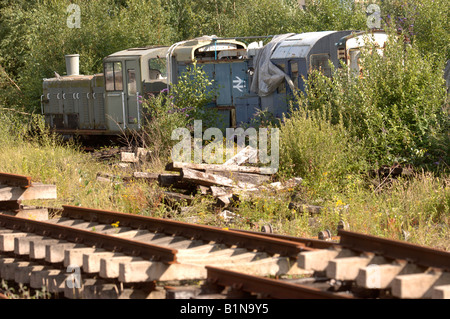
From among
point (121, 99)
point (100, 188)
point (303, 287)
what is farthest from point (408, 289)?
point (121, 99)

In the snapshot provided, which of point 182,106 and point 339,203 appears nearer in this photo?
point 339,203

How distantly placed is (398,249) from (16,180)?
5.87 meters

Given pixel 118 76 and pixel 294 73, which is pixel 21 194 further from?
pixel 118 76

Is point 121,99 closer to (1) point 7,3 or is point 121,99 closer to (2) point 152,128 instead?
(2) point 152,128

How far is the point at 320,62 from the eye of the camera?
14664mm

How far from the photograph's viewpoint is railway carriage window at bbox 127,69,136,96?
1728 centimetres

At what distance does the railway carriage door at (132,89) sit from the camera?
17.1 meters

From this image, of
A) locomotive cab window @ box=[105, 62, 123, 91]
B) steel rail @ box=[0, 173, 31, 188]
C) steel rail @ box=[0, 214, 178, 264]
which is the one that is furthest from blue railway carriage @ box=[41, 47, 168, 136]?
steel rail @ box=[0, 214, 178, 264]

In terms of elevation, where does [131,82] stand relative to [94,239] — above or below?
above

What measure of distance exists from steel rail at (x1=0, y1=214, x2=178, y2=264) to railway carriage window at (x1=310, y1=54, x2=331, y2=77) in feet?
28.6

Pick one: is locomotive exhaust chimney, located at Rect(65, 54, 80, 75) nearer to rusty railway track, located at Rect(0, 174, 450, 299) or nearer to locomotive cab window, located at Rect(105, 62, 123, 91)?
locomotive cab window, located at Rect(105, 62, 123, 91)

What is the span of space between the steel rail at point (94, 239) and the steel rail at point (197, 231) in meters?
0.84

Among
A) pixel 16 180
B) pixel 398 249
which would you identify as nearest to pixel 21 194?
pixel 16 180

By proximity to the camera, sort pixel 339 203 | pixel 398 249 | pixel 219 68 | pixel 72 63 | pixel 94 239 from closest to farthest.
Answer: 1. pixel 398 249
2. pixel 94 239
3. pixel 339 203
4. pixel 219 68
5. pixel 72 63
